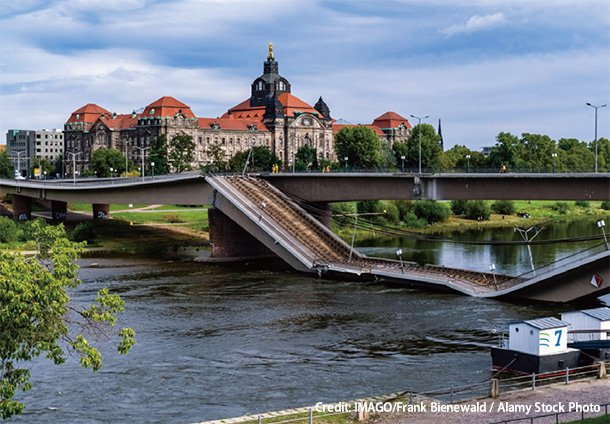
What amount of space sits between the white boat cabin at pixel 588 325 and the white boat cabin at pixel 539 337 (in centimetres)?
207

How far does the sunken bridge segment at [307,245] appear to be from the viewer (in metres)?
65.6

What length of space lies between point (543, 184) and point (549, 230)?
2158 inches

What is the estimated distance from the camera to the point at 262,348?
152ft

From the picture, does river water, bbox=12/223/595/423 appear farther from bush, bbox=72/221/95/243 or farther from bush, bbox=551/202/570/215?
bush, bbox=551/202/570/215

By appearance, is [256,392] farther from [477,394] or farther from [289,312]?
[289,312]

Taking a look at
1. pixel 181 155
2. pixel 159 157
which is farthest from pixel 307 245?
pixel 159 157

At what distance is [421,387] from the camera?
37625 millimetres

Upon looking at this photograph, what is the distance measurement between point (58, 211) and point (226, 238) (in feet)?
150

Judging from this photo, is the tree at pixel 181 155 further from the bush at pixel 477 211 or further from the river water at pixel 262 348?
the river water at pixel 262 348

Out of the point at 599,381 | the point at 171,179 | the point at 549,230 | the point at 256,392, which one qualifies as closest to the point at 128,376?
the point at 256,392

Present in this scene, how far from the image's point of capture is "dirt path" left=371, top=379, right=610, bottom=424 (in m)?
30.7

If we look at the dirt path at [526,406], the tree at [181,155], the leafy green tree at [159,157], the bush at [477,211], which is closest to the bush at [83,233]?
the bush at [477,211]

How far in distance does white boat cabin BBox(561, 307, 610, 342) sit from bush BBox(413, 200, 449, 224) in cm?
9148

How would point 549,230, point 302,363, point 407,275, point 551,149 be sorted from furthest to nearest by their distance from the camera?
point 551,149 < point 549,230 < point 407,275 < point 302,363
